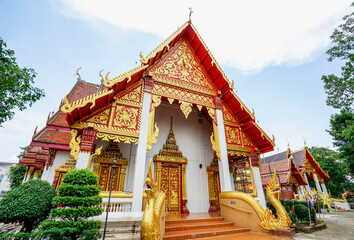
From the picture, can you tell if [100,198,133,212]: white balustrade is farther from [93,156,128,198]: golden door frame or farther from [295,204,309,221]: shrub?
[295,204,309,221]: shrub

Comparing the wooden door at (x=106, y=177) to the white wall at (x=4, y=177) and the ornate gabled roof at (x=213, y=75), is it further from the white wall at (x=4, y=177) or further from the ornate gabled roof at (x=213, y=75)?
the white wall at (x=4, y=177)

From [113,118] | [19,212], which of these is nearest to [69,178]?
[19,212]

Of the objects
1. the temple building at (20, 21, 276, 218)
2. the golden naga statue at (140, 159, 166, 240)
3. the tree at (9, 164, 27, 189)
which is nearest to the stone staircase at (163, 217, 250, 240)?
the golden naga statue at (140, 159, 166, 240)

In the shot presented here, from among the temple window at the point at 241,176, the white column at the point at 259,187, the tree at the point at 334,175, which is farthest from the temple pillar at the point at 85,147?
the tree at the point at 334,175

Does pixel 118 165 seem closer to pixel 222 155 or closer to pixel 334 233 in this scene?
pixel 222 155

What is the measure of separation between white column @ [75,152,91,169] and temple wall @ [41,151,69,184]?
10.6ft

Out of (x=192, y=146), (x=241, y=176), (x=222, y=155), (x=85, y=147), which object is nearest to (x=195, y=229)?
(x=222, y=155)

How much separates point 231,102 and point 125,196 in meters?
5.36

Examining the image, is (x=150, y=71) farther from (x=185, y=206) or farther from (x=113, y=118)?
(x=185, y=206)

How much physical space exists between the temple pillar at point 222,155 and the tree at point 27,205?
4.82 meters

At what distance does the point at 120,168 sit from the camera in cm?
596

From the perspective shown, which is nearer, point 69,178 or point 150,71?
point 69,178

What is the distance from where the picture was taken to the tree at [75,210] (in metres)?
2.47

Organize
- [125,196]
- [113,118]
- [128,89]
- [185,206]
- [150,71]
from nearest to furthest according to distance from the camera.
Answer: [125,196] < [113,118] < [128,89] < [150,71] < [185,206]
